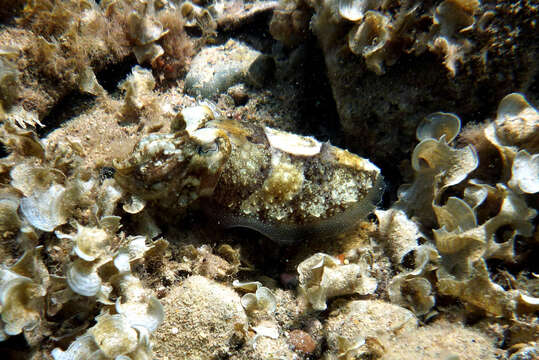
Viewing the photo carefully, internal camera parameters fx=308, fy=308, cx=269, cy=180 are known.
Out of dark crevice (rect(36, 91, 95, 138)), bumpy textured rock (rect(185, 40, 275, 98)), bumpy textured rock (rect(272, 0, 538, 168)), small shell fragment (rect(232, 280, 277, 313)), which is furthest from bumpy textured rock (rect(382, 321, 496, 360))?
dark crevice (rect(36, 91, 95, 138))

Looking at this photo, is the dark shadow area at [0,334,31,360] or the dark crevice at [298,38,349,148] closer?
the dark shadow area at [0,334,31,360]

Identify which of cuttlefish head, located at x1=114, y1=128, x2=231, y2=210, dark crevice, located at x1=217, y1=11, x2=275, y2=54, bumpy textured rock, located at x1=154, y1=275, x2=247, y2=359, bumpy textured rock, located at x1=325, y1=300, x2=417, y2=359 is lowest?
bumpy textured rock, located at x1=154, y1=275, x2=247, y2=359

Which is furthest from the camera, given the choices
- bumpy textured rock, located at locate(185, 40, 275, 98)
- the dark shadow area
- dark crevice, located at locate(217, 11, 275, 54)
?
dark crevice, located at locate(217, 11, 275, 54)

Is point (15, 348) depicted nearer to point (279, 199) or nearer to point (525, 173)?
point (279, 199)

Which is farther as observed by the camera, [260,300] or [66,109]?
[66,109]

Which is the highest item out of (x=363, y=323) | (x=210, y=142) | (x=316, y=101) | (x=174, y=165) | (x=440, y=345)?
(x=316, y=101)

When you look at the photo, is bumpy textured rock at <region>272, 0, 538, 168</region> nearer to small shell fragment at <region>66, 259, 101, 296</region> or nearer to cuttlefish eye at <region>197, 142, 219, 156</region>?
cuttlefish eye at <region>197, 142, 219, 156</region>

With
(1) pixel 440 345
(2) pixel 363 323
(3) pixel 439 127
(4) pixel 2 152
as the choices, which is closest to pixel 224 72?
(4) pixel 2 152

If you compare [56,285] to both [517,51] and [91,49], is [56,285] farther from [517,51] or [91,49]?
[517,51]
